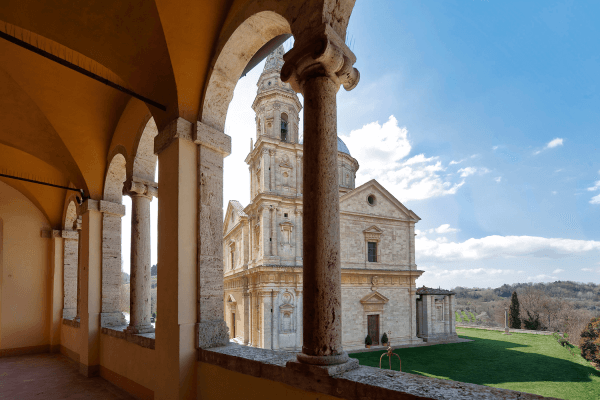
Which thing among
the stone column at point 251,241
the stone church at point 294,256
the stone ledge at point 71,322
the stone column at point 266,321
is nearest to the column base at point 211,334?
the stone ledge at point 71,322

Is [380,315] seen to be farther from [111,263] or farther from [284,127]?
[111,263]

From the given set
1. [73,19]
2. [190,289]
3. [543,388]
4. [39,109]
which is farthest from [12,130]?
[543,388]

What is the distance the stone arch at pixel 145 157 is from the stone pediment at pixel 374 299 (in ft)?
59.5

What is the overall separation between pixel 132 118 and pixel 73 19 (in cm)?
198

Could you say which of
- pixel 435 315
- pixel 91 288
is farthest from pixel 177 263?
pixel 435 315

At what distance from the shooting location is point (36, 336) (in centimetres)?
992

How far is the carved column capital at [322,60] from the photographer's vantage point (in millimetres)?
2625

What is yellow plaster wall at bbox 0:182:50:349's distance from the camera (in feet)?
31.7

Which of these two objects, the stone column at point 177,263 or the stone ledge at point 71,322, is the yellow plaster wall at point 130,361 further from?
the stone ledge at point 71,322

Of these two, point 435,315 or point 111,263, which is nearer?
point 111,263

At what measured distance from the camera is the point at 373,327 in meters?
22.0

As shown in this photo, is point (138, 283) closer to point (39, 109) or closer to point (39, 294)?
point (39, 109)

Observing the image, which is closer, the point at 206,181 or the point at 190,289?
the point at 190,289

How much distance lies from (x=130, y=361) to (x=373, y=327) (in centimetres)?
1900
